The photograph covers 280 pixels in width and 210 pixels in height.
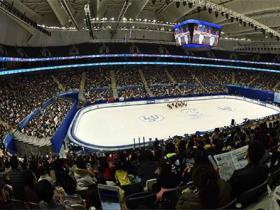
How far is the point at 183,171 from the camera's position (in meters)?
5.59

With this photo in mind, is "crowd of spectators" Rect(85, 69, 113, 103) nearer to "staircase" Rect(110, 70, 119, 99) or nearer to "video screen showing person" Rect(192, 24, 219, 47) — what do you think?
"staircase" Rect(110, 70, 119, 99)

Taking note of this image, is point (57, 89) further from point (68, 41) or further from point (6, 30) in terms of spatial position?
point (68, 41)

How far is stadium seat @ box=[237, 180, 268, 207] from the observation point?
3424 millimetres

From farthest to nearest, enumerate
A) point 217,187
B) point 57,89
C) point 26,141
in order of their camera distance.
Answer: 1. point 57,89
2. point 26,141
3. point 217,187

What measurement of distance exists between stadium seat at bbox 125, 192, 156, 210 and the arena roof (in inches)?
719

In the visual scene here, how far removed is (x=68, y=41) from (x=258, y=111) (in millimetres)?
27174

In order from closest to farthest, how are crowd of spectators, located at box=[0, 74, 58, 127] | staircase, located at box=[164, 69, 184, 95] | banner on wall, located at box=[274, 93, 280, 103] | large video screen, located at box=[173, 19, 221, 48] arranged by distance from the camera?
crowd of spectators, located at box=[0, 74, 58, 127] < large video screen, located at box=[173, 19, 221, 48] < banner on wall, located at box=[274, 93, 280, 103] < staircase, located at box=[164, 69, 184, 95]

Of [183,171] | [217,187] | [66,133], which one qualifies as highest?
[217,187]

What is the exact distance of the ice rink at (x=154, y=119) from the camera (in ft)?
76.9

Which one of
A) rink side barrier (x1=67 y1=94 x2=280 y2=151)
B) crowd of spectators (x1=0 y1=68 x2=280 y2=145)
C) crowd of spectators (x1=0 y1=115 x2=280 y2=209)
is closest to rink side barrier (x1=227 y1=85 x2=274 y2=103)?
crowd of spectators (x1=0 y1=68 x2=280 y2=145)

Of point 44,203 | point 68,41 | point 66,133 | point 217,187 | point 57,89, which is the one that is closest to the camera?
point 217,187

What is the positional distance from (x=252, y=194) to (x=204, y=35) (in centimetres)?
2713

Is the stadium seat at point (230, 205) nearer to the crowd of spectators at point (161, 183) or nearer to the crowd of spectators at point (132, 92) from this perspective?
the crowd of spectators at point (161, 183)

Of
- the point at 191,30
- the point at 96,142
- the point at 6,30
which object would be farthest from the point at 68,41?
the point at 96,142
